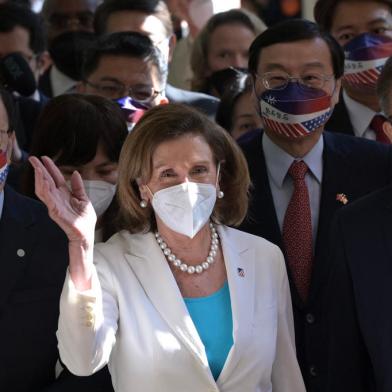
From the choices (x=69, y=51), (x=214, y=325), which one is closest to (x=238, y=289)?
(x=214, y=325)

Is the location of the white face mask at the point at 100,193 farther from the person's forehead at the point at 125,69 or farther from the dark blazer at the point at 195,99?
the dark blazer at the point at 195,99

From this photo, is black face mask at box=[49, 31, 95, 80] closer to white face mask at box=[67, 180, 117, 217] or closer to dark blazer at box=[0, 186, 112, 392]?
white face mask at box=[67, 180, 117, 217]

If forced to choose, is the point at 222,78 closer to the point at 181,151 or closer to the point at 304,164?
the point at 304,164

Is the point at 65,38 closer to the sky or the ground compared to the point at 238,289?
closer to the sky

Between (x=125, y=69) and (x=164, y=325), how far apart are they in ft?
6.49

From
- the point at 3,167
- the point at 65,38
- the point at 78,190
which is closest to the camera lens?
the point at 78,190

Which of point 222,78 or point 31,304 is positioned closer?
point 31,304

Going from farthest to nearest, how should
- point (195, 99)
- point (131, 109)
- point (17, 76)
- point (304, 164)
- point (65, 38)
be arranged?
point (65, 38), point (195, 99), point (17, 76), point (131, 109), point (304, 164)

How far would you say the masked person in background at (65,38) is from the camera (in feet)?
22.6

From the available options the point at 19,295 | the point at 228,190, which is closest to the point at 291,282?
the point at 228,190

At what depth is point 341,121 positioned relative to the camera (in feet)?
17.5

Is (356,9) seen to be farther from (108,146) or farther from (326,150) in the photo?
(108,146)

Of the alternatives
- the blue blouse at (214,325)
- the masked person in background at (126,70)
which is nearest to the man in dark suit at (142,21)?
the masked person in background at (126,70)

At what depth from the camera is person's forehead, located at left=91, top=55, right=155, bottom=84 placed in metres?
5.39
